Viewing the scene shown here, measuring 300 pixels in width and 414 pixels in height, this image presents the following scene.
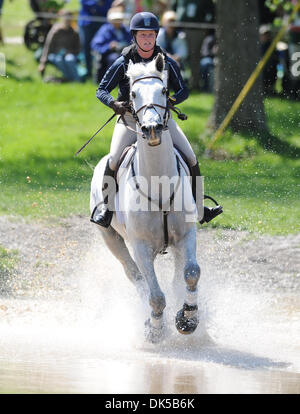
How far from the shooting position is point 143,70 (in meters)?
8.09

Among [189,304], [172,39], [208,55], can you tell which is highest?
[172,39]

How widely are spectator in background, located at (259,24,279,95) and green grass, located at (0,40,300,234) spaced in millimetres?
389

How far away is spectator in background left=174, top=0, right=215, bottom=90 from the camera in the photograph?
19484 mm

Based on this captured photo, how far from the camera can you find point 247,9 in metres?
17.1

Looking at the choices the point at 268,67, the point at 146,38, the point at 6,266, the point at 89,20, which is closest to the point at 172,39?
the point at 89,20

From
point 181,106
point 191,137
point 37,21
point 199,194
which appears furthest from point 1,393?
point 37,21

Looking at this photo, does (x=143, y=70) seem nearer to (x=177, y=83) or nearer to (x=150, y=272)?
(x=177, y=83)

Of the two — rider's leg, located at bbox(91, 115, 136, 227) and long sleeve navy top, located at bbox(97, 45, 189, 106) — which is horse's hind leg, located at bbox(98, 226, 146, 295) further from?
long sleeve navy top, located at bbox(97, 45, 189, 106)

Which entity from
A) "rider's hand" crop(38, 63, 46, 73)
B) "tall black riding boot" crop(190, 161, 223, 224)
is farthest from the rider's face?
"rider's hand" crop(38, 63, 46, 73)

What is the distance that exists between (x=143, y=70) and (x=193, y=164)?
61.3 inches

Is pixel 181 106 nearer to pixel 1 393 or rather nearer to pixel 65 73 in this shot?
pixel 65 73

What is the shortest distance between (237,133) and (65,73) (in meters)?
4.45

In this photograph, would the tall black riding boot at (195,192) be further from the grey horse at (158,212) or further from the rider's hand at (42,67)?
the rider's hand at (42,67)
